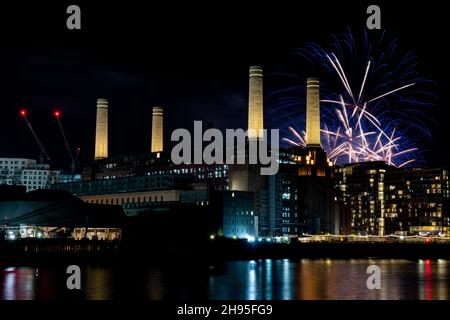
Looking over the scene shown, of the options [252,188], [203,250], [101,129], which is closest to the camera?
[203,250]

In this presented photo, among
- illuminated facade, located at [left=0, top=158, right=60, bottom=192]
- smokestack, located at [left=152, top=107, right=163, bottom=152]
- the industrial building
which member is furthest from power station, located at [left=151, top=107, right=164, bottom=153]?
illuminated facade, located at [left=0, top=158, right=60, bottom=192]

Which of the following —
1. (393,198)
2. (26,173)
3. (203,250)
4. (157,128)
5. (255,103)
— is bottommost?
(203,250)

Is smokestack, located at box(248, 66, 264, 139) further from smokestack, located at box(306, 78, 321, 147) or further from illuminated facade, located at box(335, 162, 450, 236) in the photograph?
illuminated facade, located at box(335, 162, 450, 236)

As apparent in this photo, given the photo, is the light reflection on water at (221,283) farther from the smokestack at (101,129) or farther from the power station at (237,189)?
the smokestack at (101,129)

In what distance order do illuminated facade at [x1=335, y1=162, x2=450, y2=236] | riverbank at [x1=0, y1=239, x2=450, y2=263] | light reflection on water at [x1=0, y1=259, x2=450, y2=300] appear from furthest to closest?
illuminated facade at [x1=335, y1=162, x2=450, y2=236] < riverbank at [x1=0, y1=239, x2=450, y2=263] < light reflection on water at [x1=0, y1=259, x2=450, y2=300]

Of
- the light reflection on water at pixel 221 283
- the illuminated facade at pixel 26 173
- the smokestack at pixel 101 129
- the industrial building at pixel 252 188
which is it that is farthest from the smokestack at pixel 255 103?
the illuminated facade at pixel 26 173

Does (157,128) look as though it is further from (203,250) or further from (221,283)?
(221,283)

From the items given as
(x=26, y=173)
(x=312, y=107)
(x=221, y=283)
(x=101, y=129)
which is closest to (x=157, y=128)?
(x=101, y=129)
